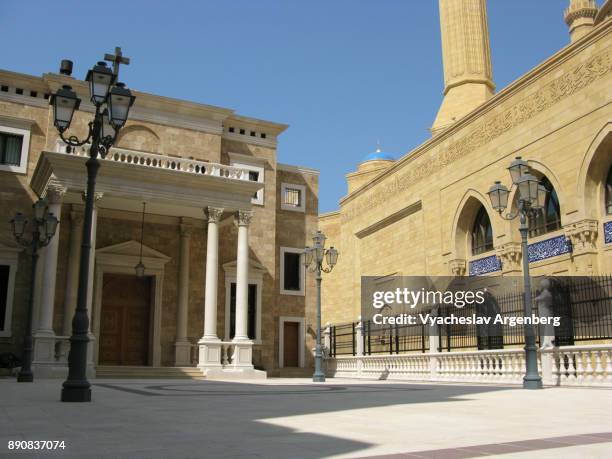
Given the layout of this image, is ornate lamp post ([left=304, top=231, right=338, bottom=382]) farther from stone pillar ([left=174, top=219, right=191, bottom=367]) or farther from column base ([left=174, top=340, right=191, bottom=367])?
column base ([left=174, top=340, right=191, bottom=367])

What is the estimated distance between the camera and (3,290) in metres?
22.0

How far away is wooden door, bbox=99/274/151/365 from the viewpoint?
23.9 metres

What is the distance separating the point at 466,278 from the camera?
2653cm

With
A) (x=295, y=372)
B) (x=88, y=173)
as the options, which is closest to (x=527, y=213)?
(x=88, y=173)

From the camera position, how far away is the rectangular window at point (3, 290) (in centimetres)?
2167

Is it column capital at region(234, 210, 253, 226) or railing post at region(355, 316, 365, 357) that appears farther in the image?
railing post at region(355, 316, 365, 357)

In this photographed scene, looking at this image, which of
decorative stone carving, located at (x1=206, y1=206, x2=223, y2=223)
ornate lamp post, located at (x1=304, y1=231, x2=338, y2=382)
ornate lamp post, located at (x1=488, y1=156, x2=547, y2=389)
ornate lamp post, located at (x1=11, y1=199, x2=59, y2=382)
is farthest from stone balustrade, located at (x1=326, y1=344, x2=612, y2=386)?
ornate lamp post, located at (x1=11, y1=199, x2=59, y2=382)

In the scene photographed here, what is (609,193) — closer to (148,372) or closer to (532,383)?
(532,383)

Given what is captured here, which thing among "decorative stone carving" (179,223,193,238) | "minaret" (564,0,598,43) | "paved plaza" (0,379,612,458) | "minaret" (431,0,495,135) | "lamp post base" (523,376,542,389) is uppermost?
"minaret" (564,0,598,43)

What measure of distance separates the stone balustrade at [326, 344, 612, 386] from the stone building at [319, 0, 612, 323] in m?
5.77

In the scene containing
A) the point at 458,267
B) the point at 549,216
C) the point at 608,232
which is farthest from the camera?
the point at 458,267

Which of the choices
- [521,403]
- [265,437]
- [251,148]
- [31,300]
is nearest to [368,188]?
[251,148]

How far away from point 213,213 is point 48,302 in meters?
6.19

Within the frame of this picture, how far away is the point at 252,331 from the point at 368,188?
42.4 ft
